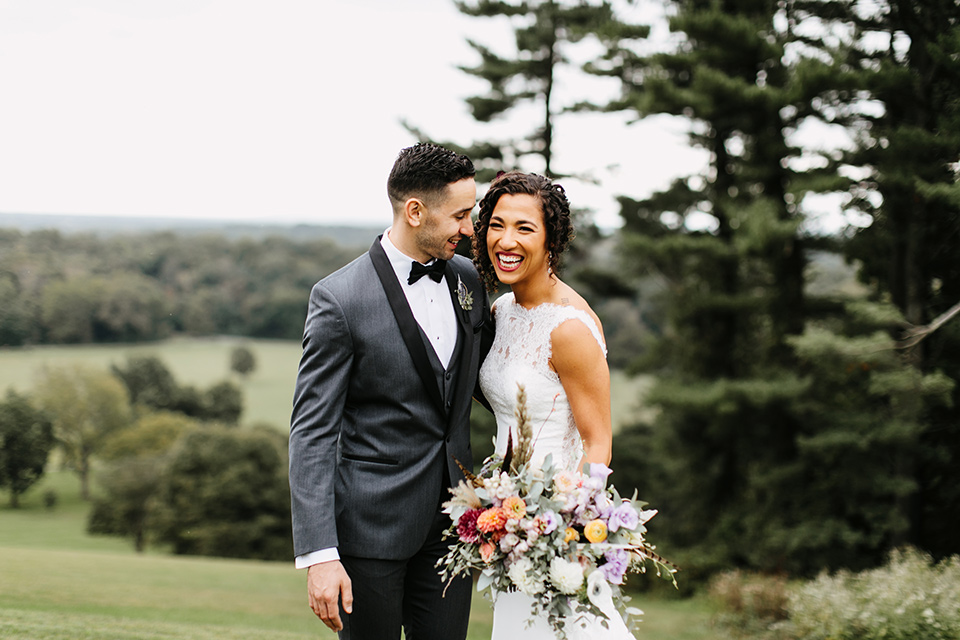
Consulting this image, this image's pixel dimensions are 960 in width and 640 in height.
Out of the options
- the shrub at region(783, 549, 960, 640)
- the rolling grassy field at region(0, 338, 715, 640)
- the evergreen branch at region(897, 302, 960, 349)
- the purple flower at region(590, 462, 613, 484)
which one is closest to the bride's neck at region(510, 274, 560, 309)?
the purple flower at region(590, 462, 613, 484)

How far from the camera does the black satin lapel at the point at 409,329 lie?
247 cm

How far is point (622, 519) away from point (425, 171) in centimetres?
133

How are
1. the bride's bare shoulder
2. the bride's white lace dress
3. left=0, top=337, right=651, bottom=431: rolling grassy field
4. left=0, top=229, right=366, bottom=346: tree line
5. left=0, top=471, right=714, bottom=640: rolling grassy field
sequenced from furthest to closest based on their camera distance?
left=0, top=337, right=651, bottom=431: rolling grassy field < left=0, top=229, right=366, bottom=346: tree line < left=0, top=471, right=714, bottom=640: rolling grassy field < the bride's bare shoulder < the bride's white lace dress

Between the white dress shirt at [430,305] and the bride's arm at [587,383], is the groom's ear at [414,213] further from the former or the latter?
the bride's arm at [587,383]

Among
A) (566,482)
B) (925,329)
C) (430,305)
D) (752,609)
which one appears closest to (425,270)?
(430,305)

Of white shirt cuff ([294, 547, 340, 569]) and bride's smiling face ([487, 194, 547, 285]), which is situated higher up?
bride's smiling face ([487, 194, 547, 285])

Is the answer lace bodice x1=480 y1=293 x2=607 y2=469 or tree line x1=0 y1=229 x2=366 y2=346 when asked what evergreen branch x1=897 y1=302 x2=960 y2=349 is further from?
tree line x1=0 y1=229 x2=366 y2=346

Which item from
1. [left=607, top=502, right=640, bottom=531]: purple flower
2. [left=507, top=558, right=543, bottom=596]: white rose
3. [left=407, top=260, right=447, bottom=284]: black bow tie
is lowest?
[left=507, top=558, right=543, bottom=596]: white rose

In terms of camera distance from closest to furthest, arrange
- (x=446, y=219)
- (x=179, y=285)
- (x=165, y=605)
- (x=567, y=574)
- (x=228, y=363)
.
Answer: (x=567, y=574) < (x=446, y=219) < (x=165, y=605) < (x=179, y=285) < (x=228, y=363)

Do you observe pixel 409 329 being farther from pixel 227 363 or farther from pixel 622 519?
pixel 227 363

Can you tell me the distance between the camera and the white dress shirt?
2.59 m

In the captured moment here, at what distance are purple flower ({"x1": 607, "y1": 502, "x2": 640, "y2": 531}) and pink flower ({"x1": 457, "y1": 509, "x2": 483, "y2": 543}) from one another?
401 mm

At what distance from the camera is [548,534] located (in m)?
2.18

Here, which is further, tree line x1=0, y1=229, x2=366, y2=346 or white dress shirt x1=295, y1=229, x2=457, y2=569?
tree line x1=0, y1=229, x2=366, y2=346
